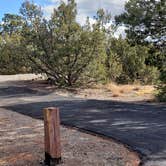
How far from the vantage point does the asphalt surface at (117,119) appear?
8.93m

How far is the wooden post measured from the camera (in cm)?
766

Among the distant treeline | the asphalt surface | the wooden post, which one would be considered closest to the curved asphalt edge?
the asphalt surface

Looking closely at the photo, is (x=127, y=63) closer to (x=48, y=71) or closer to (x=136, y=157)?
(x=48, y=71)

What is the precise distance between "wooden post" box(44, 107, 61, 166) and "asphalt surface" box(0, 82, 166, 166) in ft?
4.71

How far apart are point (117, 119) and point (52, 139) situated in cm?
541

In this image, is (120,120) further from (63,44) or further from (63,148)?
(63,44)

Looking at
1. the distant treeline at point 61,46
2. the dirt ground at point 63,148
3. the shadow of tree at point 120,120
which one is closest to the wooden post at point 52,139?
the dirt ground at point 63,148

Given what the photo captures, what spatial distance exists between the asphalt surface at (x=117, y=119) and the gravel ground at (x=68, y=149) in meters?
0.37

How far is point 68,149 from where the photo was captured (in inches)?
344

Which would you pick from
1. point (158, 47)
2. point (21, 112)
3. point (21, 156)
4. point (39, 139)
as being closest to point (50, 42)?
point (158, 47)

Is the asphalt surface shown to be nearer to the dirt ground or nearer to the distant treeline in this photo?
the dirt ground

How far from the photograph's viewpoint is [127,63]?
1239 inches

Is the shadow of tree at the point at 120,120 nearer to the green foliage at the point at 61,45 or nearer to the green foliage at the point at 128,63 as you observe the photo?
the green foliage at the point at 61,45

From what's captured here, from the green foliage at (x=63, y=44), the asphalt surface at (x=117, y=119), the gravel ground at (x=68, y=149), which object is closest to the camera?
the gravel ground at (x=68, y=149)
